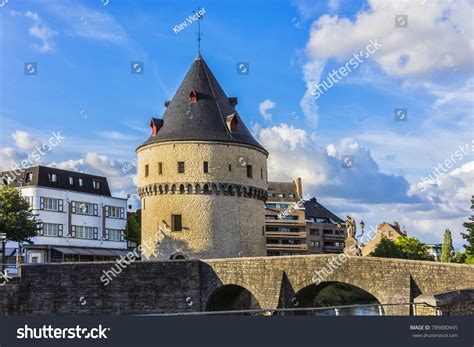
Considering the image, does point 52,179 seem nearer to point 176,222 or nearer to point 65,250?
point 65,250

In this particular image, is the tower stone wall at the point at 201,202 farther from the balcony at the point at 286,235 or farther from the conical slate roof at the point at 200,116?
the balcony at the point at 286,235

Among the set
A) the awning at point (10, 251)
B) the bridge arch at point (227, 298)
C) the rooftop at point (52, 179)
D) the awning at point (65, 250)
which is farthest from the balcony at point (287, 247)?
the bridge arch at point (227, 298)

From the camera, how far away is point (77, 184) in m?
58.2

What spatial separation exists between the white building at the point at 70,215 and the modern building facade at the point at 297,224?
70.8 ft

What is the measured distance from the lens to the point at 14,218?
39.9 m

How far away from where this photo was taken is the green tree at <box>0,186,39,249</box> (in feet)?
130

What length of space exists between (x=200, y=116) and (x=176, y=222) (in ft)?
23.7

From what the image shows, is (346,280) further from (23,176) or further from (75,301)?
(23,176)

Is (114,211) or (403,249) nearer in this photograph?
(114,211)

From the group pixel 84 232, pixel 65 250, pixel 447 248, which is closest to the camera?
pixel 65 250

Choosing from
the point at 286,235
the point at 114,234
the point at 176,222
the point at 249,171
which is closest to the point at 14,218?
the point at 176,222

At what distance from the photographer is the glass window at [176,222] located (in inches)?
1510

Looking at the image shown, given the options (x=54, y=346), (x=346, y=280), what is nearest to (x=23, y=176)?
(x=346, y=280)

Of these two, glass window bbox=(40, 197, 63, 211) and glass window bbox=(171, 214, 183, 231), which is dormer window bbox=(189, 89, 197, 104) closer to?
glass window bbox=(171, 214, 183, 231)
